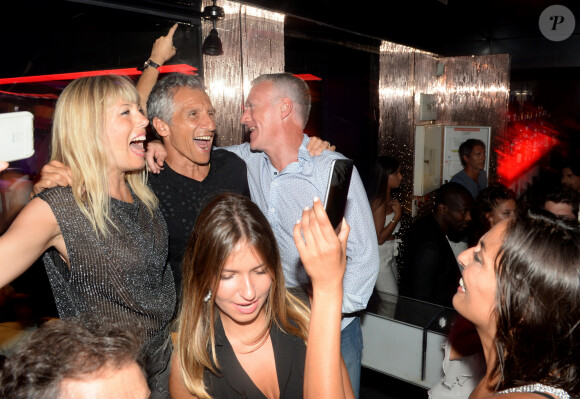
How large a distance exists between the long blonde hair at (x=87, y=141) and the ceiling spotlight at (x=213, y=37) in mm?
1345

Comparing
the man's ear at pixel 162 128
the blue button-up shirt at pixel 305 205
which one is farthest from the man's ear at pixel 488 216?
the man's ear at pixel 162 128

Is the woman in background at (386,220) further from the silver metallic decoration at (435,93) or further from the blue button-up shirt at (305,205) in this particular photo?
the silver metallic decoration at (435,93)

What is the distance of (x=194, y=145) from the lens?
2459 millimetres

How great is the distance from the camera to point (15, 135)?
55.7 inches

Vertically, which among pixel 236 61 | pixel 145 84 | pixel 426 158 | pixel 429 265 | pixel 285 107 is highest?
pixel 236 61

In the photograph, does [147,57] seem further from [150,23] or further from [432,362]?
[432,362]

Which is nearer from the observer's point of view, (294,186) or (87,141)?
(87,141)

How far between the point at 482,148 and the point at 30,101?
5.27 metres

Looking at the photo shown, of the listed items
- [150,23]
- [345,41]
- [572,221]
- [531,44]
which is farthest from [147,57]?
[531,44]

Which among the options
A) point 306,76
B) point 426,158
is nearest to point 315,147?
point 306,76

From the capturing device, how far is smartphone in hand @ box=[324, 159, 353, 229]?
131cm

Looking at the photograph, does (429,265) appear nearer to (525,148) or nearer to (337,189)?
(337,189)

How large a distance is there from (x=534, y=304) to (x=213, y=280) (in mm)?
987

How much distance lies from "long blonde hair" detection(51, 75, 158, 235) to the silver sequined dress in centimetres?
6
